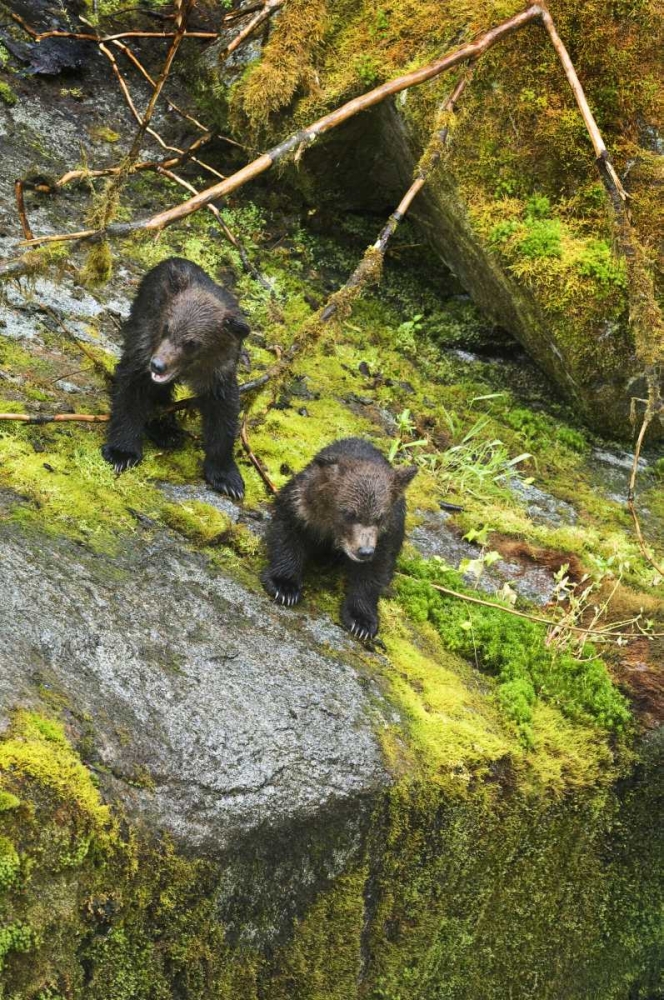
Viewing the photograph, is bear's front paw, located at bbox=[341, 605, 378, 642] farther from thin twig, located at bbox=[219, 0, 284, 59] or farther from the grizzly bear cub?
thin twig, located at bbox=[219, 0, 284, 59]

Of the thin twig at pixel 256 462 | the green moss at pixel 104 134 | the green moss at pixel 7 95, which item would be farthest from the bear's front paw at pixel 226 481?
the green moss at pixel 7 95

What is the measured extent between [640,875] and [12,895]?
3.38 m

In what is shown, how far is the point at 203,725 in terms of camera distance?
380 cm

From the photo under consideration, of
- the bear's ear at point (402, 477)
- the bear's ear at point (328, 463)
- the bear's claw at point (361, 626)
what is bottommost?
the bear's claw at point (361, 626)

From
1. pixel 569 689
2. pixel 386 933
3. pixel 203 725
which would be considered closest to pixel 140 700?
pixel 203 725

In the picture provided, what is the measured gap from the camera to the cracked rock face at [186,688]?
11.6 feet

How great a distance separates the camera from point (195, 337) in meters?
5.33

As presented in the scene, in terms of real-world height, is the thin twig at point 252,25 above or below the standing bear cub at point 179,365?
above

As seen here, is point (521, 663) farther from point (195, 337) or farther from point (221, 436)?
point (195, 337)

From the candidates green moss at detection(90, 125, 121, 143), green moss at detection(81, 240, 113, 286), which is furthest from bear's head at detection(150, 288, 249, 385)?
green moss at detection(90, 125, 121, 143)

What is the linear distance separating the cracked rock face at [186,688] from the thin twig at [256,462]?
1209 mm

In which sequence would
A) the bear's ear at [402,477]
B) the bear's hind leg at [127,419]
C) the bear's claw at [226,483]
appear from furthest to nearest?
the bear's claw at [226,483] < the bear's hind leg at [127,419] < the bear's ear at [402,477]

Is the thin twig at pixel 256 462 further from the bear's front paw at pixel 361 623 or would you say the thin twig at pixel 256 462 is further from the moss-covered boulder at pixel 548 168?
the moss-covered boulder at pixel 548 168

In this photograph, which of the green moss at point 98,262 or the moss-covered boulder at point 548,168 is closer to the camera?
the green moss at point 98,262
